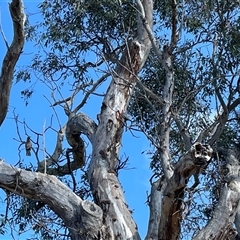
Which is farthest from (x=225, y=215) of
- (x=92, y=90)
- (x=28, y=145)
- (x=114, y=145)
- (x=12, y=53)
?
(x=92, y=90)

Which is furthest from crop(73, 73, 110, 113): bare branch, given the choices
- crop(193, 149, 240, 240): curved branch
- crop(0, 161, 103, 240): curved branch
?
crop(193, 149, 240, 240): curved branch

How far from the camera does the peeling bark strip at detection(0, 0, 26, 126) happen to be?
15.5ft

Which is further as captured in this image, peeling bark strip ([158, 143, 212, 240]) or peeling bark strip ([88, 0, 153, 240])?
peeling bark strip ([88, 0, 153, 240])

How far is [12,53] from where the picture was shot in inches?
193

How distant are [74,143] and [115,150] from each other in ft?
3.06

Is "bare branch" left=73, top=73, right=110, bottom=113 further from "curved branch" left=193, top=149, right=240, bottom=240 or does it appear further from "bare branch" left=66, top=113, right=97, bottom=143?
"curved branch" left=193, top=149, right=240, bottom=240

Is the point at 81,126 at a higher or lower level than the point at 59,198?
higher

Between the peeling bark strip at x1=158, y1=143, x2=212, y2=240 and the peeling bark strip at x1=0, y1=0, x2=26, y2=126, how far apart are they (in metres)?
1.78

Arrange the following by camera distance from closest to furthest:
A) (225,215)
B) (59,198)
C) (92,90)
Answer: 1. (225,215)
2. (59,198)
3. (92,90)

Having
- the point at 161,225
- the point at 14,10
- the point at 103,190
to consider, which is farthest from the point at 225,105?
the point at 14,10

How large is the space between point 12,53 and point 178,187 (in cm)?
198

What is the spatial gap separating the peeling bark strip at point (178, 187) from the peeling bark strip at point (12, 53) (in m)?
1.78

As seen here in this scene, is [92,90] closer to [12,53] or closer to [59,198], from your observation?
[12,53]

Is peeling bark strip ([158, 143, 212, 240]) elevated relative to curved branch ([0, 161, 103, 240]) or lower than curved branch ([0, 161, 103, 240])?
lower
